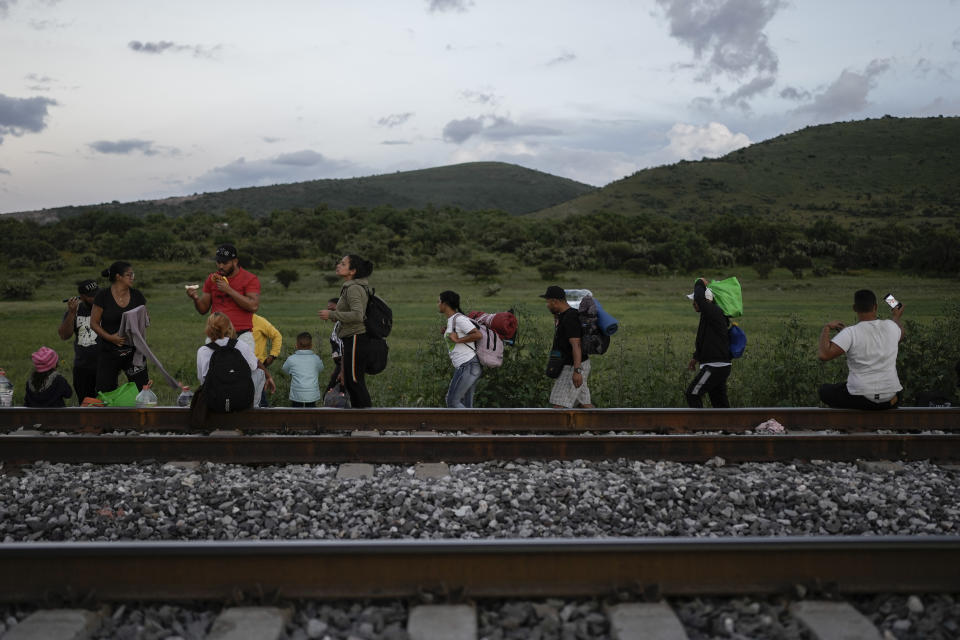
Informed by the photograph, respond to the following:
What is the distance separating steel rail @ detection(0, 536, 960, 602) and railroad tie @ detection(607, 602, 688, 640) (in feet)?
0.52

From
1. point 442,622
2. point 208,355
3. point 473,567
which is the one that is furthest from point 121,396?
point 442,622

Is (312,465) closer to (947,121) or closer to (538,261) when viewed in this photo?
(538,261)

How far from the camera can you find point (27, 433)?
7.65 metres

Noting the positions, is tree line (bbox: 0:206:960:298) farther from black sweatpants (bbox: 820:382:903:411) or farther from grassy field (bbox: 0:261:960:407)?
black sweatpants (bbox: 820:382:903:411)

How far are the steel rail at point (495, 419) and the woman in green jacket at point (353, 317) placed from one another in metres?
0.39

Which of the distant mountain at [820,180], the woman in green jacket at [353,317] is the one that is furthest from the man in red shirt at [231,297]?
the distant mountain at [820,180]

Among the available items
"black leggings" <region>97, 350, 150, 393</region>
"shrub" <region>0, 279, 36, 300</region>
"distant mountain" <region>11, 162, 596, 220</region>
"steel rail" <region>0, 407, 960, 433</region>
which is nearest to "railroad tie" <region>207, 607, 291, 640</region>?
"steel rail" <region>0, 407, 960, 433</region>

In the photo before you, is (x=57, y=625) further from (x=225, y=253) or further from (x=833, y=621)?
(x=225, y=253)

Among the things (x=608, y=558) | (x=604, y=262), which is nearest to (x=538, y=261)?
(x=604, y=262)

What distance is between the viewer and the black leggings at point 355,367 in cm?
787

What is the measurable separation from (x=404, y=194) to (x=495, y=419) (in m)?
126

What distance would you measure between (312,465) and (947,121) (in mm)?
121788

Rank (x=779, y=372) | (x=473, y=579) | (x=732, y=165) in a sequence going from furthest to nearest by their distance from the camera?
(x=732, y=165)
(x=779, y=372)
(x=473, y=579)

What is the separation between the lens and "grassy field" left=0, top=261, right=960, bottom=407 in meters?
10.3
